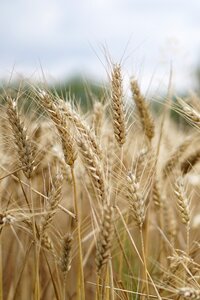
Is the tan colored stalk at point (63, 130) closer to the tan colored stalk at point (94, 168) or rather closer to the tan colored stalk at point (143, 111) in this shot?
the tan colored stalk at point (94, 168)

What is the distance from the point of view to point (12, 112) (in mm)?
2053

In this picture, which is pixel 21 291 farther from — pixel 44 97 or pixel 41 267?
pixel 44 97

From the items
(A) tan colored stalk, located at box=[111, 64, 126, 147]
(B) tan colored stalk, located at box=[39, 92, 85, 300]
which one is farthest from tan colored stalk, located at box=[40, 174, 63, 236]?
(A) tan colored stalk, located at box=[111, 64, 126, 147]

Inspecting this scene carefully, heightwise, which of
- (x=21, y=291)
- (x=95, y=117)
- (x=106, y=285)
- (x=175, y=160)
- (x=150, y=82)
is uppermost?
(x=150, y=82)

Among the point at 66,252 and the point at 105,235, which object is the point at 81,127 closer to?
the point at 66,252

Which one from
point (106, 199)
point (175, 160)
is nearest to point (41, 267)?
point (175, 160)

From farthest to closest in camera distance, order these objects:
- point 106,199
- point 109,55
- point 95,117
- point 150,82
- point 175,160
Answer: point 175,160, point 95,117, point 150,82, point 109,55, point 106,199

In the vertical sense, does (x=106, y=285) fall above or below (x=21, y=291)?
above

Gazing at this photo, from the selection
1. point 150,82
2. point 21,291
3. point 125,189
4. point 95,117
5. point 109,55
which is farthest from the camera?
point 21,291

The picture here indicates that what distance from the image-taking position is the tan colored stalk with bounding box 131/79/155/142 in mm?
2626

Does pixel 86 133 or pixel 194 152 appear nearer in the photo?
pixel 86 133

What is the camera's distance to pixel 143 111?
8.76 ft

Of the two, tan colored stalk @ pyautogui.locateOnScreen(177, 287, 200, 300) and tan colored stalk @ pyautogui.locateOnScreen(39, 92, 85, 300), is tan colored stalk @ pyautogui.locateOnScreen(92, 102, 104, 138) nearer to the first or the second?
tan colored stalk @ pyautogui.locateOnScreen(39, 92, 85, 300)

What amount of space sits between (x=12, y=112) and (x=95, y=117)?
26.9 inches
